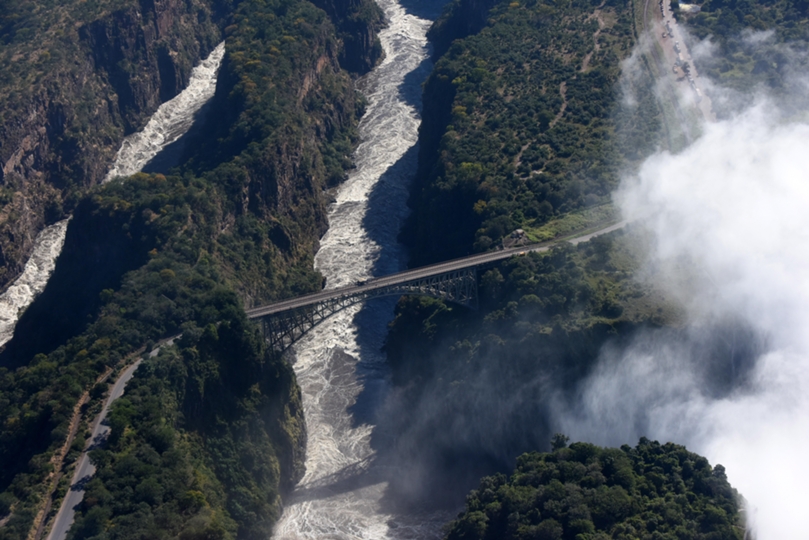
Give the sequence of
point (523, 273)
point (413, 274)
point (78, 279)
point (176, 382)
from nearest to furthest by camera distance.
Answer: point (176, 382) < point (413, 274) < point (523, 273) < point (78, 279)

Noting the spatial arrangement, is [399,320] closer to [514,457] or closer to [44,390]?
[514,457]

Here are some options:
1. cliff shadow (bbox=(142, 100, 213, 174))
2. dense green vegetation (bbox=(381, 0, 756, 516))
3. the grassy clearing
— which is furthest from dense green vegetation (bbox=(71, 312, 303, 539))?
cliff shadow (bbox=(142, 100, 213, 174))

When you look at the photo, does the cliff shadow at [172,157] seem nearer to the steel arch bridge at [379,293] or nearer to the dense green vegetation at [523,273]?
the dense green vegetation at [523,273]

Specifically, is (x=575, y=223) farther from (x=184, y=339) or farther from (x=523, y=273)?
(x=184, y=339)

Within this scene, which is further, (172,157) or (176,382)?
(172,157)

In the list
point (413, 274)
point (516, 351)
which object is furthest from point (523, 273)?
point (413, 274)

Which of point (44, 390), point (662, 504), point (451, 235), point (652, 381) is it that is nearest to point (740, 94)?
point (451, 235)

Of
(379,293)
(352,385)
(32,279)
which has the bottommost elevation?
(352,385)
